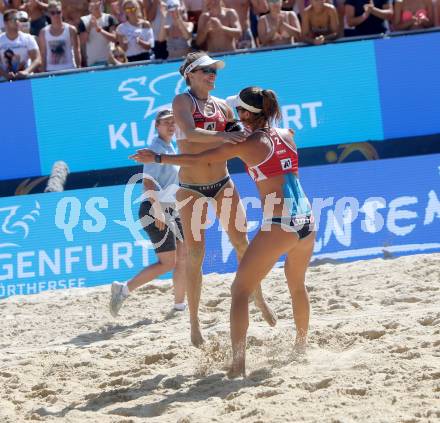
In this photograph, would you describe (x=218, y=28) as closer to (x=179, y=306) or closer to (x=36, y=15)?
(x=36, y=15)

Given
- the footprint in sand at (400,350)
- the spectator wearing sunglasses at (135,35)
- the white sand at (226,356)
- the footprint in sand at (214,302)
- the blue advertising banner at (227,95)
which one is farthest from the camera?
the spectator wearing sunglasses at (135,35)

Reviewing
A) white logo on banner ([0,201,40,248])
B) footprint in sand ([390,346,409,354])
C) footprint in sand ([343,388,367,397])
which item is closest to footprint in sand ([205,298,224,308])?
white logo on banner ([0,201,40,248])

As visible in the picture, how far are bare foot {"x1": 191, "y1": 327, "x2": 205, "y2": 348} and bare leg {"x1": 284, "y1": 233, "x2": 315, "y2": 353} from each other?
0.74m

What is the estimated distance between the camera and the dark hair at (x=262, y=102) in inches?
208

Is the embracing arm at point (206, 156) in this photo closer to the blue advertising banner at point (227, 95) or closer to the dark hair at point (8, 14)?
the blue advertising banner at point (227, 95)

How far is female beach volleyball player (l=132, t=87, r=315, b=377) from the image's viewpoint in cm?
530

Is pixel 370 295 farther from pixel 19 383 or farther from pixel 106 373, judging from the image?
pixel 19 383

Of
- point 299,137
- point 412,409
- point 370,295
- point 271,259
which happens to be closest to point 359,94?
point 299,137

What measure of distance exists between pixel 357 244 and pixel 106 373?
3757 mm

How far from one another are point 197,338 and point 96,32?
18.4 ft

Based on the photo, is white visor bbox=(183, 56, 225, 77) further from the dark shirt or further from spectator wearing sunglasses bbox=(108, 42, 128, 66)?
the dark shirt

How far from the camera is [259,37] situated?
1062 centimetres

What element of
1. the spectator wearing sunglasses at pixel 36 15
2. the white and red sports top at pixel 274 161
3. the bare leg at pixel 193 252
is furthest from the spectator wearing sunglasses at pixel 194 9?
the white and red sports top at pixel 274 161

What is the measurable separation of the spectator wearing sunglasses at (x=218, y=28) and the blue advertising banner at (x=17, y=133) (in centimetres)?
207
